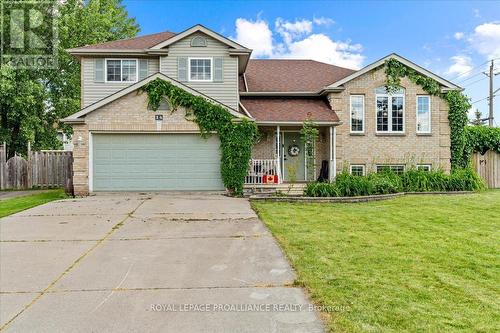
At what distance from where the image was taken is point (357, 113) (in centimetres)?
1789

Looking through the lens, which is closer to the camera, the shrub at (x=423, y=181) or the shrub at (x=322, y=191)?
the shrub at (x=322, y=191)

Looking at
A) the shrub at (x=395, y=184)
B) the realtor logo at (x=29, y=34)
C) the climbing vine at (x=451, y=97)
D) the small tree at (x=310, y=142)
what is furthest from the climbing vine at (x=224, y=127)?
the realtor logo at (x=29, y=34)

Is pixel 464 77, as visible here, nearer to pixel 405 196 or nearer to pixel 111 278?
pixel 405 196

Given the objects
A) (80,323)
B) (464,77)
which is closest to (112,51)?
(80,323)

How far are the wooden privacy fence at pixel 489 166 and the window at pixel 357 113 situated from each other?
19.9ft

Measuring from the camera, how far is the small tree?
1594 centimetres

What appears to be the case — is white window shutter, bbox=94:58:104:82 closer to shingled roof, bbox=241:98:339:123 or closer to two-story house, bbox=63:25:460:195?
two-story house, bbox=63:25:460:195

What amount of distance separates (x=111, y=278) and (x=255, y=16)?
64.1 ft

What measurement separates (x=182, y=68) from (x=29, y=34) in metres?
13.3

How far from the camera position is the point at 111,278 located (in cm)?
529

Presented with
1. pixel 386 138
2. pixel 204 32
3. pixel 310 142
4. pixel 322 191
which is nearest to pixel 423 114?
pixel 386 138

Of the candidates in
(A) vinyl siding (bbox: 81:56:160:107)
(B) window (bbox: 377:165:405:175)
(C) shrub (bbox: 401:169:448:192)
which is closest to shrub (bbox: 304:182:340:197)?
(C) shrub (bbox: 401:169:448:192)

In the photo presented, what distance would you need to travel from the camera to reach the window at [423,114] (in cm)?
1802

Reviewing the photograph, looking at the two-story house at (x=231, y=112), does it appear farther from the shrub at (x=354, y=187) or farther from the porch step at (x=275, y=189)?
the shrub at (x=354, y=187)
